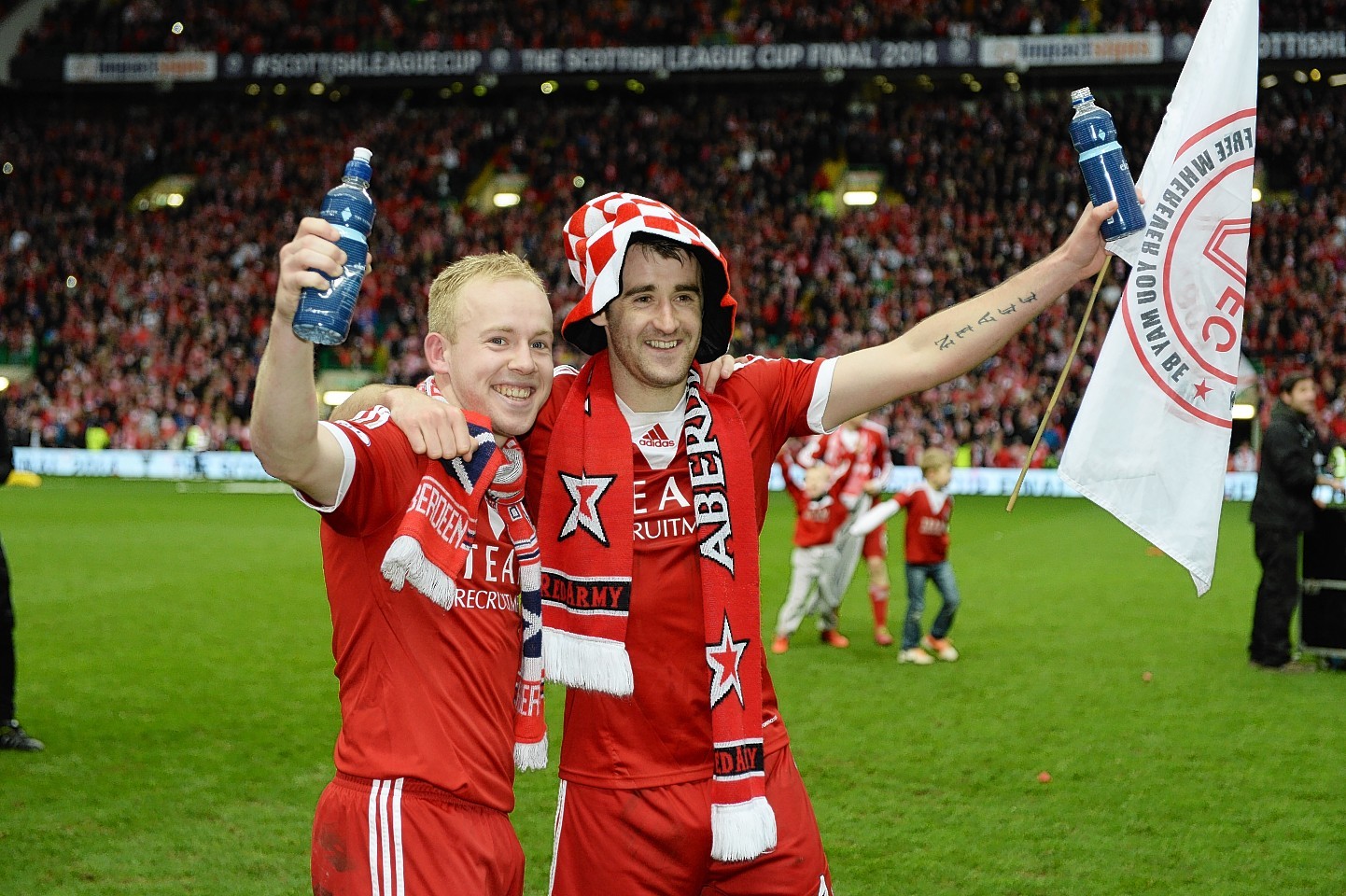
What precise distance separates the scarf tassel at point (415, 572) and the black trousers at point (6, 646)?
601 centimetres

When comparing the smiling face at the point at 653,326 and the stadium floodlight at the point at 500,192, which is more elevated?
the stadium floodlight at the point at 500,192

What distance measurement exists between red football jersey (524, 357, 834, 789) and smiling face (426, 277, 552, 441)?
26 centimetres

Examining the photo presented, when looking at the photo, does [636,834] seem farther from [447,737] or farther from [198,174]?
[198,174]

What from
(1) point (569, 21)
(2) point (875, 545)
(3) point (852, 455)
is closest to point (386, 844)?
(3) point (852, 455)

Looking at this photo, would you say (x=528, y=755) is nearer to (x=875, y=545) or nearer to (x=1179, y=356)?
(x=1179, y=356)

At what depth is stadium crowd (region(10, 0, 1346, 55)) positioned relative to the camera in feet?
116

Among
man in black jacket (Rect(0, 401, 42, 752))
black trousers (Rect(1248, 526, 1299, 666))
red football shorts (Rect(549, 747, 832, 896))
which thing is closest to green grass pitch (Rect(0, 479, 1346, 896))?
man in black jacket (Rect(0, 401, 42, 752))

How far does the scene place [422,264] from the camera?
1463 inches

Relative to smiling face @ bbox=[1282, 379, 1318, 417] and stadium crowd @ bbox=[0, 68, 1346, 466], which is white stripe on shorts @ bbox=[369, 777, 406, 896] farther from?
stadium crowd @ bbox=[0, 68, 1346, 466]

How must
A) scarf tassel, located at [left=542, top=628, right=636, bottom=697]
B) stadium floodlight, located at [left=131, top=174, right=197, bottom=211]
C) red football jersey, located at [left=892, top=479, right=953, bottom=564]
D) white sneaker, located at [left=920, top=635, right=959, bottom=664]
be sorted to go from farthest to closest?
1. stadium floodlight, located at [left=131, top=174, right=197, bottom=211]
2. white sneaker, located at [left=920, top=635, right=959, bottom=664]
3. red football jersey, located at [left=892, top=479, right=953, bottom=564]
4. scarf tassel, located at [left=542, top=628, right=636, bottom=697]

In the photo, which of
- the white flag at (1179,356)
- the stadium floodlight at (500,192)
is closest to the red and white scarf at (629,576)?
the white flag at (1179,356)

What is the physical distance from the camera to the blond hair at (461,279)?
3.07m

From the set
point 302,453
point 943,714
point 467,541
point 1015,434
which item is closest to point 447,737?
point 467,541

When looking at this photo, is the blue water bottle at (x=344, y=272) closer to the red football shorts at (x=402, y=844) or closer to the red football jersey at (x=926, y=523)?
the red football shorts at (x=402, y=844)
